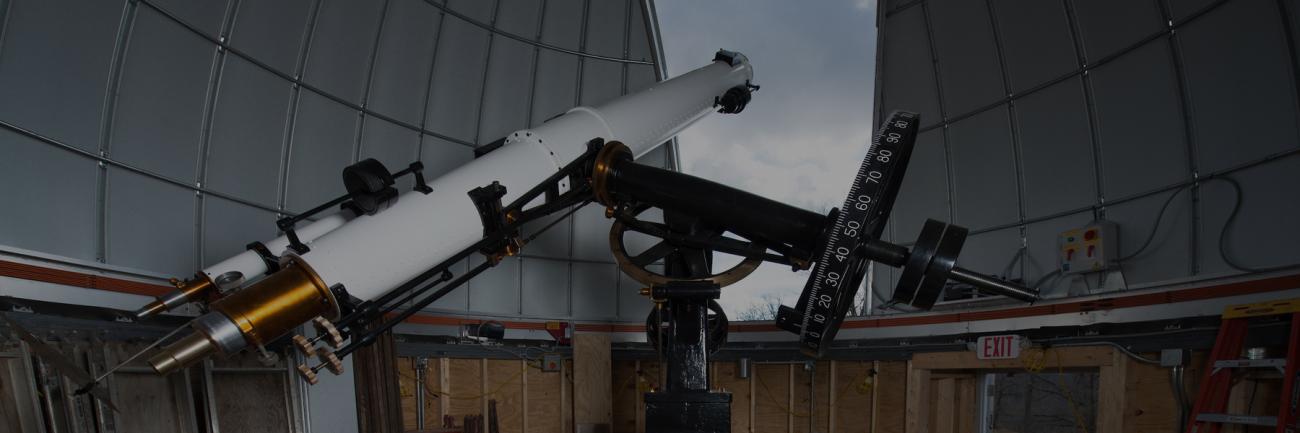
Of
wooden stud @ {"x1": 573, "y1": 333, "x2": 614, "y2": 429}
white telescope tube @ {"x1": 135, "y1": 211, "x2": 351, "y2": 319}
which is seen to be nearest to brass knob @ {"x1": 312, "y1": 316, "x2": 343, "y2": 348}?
A: white telescope tube @ {"x1": 135, "y1": 211, "x2": 351, "y2": 319}

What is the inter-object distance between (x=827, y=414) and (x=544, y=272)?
541 cm

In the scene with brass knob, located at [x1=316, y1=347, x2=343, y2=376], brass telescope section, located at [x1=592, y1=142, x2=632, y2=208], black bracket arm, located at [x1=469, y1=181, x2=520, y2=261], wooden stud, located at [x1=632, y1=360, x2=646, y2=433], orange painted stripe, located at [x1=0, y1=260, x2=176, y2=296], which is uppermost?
brass telescope section, located at [x1=592, y1=142, x2=632, y2=208]

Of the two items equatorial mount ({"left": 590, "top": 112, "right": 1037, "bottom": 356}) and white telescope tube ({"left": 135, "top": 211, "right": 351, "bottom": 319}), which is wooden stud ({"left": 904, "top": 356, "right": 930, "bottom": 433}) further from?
white telescope tube ({"left": 135, "top": 211, "right": 351, "bottom": 319})

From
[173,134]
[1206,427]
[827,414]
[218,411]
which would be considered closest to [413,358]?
[218,411]

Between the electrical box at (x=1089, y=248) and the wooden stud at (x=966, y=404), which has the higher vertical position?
the electrical box at (x=1089, y=248)

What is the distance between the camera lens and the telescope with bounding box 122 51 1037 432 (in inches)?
112

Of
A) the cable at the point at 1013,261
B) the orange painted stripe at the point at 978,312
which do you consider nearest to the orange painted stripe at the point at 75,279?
the orange painted stripe at the point at 978,312

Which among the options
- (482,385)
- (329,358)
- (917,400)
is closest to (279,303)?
(329,358)

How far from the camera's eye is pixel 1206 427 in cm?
583

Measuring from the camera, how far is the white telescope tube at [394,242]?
8.43 ft

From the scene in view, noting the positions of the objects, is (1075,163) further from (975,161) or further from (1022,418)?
(1022,418)

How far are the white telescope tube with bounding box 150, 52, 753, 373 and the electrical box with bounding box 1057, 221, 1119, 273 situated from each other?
602 cm

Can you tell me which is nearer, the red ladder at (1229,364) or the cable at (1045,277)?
the red ladder at (1229,364)

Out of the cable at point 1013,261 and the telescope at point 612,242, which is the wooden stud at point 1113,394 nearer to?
the cable at point 1013,261
